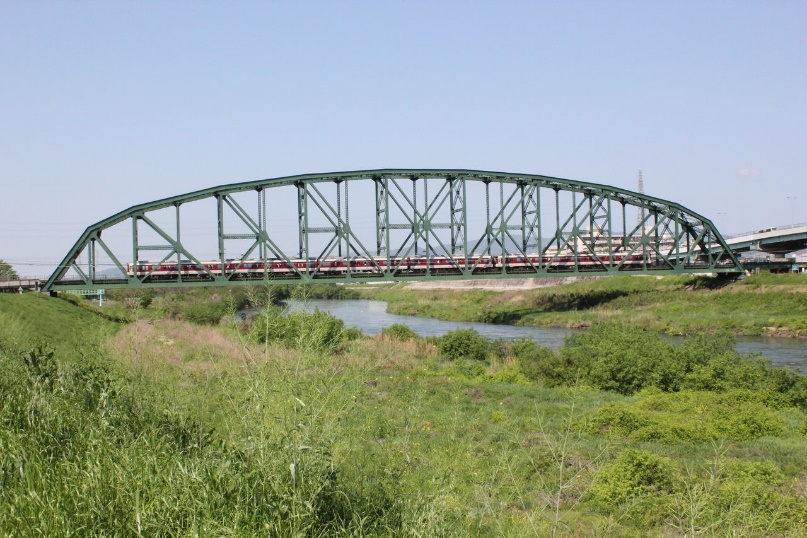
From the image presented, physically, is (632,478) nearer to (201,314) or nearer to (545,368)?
(545,368)

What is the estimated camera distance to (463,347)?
98.9 ft

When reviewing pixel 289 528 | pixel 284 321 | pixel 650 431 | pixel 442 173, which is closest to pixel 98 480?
pixel 289 528

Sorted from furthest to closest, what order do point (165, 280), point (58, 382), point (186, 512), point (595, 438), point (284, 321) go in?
point (165, 280), point (595, 438), point (58, 382), point (284, 321), point (186, 512)

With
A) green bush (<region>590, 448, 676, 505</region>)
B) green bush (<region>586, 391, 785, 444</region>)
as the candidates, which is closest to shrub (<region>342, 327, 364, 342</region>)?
green bush (<region>590, 448, 676, 505</region>)

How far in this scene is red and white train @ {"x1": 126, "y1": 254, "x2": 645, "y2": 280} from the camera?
4908 centimetres

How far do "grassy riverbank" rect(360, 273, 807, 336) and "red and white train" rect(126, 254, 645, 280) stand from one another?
4.09m

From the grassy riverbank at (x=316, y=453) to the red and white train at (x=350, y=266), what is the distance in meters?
34.2

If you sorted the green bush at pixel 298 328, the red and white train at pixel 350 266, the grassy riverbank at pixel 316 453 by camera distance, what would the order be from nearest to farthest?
the grassy riverbank at pixel 316 453, the green bush at pixel 298 328, the red and white train at pixel 350 266

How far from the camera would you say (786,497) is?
9359 millimetres

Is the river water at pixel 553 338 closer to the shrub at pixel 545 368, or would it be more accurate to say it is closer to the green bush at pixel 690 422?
the shrub at pixel 545 368

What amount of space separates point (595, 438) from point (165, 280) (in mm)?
41527

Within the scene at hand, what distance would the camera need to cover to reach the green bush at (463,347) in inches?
1169

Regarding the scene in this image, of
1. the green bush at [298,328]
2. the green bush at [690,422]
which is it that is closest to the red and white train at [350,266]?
the green bush at [690,422]

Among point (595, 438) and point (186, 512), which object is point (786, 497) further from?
point (186, 512)
